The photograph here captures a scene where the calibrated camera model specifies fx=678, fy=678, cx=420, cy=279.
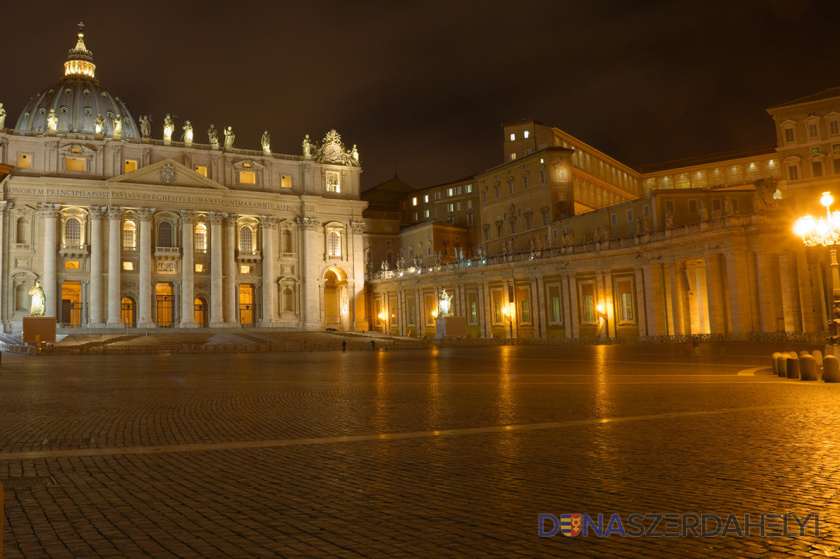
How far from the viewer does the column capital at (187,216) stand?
70188mm

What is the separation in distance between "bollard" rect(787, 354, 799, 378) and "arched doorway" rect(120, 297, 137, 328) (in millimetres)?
62918

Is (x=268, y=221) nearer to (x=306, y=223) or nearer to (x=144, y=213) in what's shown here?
(x=306, y=223)

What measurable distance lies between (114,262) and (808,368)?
63.4 meters

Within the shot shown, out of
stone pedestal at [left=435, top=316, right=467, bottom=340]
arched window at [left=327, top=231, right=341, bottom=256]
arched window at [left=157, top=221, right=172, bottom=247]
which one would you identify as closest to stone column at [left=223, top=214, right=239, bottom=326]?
arched window at [left=157, top=221, right=172, bottom=247]

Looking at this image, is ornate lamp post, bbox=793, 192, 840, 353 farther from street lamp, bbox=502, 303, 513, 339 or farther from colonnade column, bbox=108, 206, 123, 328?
colonnade column, bbox=108, 206, 123, 328

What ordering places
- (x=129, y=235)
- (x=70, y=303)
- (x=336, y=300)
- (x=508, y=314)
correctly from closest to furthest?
(x=508, y=314) < (x=70, y=303) < (x=129, y=235) < (x=336, y=300)

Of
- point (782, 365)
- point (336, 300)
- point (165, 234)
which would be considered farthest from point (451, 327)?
point (165, 234)

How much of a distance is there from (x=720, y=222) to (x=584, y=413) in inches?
1305

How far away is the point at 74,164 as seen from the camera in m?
67.2

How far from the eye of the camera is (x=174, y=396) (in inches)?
648

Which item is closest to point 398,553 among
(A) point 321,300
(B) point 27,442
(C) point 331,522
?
(C) point 331,522

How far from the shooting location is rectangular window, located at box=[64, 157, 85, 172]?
66.9m

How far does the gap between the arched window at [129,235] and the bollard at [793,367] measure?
64339 millimetres

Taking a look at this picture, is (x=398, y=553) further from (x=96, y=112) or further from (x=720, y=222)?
(x=96, y=112)
